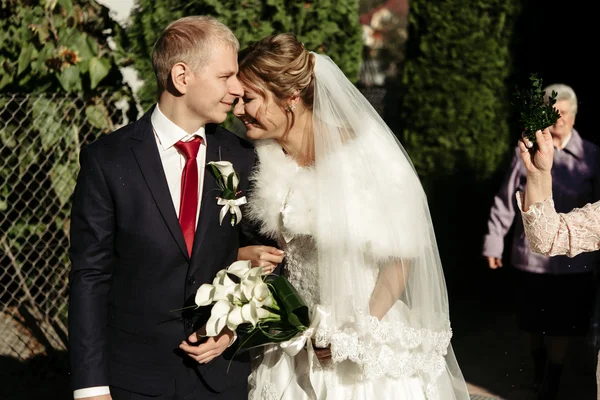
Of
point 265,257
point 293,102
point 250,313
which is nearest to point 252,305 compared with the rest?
point 250,313

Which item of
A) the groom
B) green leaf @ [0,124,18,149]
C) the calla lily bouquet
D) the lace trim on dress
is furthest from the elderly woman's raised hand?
green leaf @ [0,124,18,149]

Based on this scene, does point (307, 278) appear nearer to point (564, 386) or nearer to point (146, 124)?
point (146, 124)

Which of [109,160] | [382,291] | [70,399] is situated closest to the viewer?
[109,160]

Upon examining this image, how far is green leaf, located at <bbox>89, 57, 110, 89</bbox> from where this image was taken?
17.1 feet

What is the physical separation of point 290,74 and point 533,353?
3238 mm

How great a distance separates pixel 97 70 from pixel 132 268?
9.69ft

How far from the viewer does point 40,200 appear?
5781 mm

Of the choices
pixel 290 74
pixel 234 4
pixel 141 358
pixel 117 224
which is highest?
pixel 234 4

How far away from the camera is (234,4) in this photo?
15.6 ft

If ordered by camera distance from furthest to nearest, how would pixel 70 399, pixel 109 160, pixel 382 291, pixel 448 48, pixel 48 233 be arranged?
Result: pixel 448 48 → pixel 48 233 → pixel 70 399 → pixel 382 291 → pixel 109 160

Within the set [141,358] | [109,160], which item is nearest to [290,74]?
[109,160]

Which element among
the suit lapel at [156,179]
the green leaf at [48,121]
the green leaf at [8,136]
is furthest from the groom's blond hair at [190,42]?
the green leaf at [8,136]

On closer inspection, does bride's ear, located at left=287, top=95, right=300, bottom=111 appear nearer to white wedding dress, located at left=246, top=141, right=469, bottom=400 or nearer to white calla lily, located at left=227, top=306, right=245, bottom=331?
white wedding dress, located at left=246, top=141, right=469, bottom=400

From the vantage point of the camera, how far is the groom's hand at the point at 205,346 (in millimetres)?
2613
